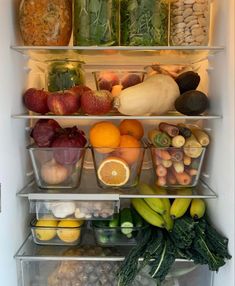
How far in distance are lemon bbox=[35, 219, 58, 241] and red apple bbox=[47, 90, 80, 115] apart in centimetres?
42

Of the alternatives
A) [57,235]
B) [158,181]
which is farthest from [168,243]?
[57,235]

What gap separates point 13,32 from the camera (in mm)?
1172

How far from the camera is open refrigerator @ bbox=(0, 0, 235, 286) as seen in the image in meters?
1.11

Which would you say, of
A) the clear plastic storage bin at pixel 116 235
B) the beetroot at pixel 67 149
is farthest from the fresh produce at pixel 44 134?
the clear plastic storage bin at pixel 116 235

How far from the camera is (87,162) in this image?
1.38 m

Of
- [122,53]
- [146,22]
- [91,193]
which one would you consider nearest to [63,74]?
[122,53]

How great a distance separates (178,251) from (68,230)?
16.3 inches

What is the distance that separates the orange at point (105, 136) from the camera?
1204mm

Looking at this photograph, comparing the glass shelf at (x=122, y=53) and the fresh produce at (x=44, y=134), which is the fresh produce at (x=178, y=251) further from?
the glass shelf at (x=122, y=53)

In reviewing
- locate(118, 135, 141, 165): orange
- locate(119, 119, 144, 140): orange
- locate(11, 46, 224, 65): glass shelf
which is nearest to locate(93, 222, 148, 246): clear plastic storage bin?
locate(118, 135, 141, 165): orange

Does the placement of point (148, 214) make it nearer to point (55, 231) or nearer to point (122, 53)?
point (55, 231)

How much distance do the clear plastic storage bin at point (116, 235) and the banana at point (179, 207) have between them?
0.39 feet

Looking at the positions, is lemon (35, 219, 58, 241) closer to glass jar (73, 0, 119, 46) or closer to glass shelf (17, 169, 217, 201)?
glass shelf (17, 169, 217, 201)

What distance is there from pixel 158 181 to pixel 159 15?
60 cm
